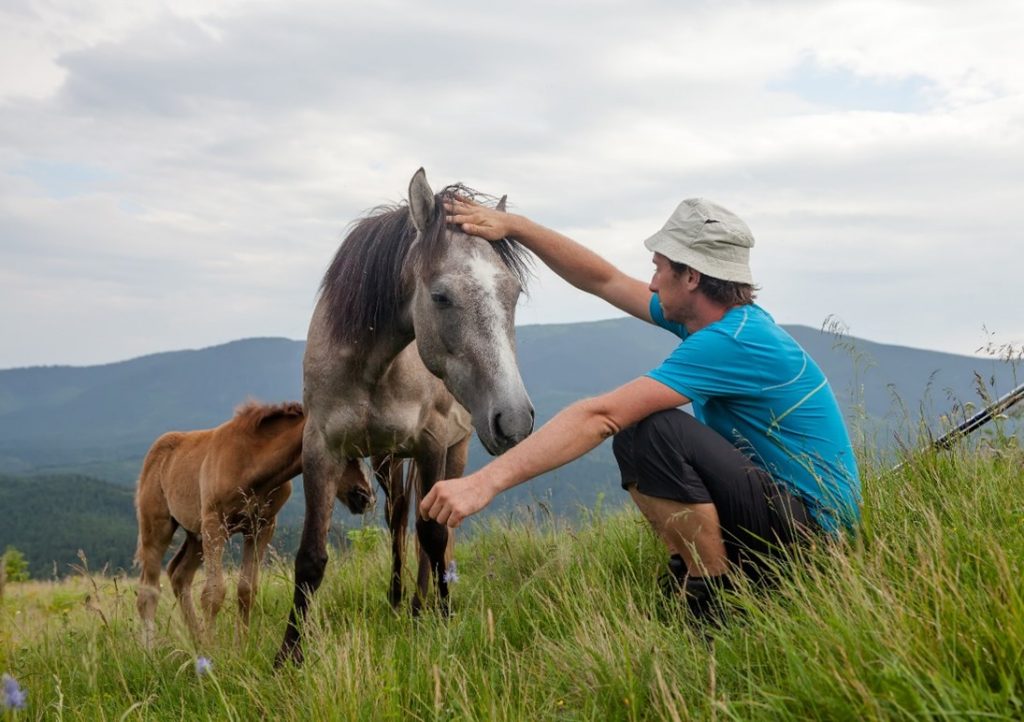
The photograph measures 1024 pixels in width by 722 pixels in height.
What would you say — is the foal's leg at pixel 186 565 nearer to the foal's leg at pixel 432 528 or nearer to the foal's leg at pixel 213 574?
the foal's leg at pixel 213 574

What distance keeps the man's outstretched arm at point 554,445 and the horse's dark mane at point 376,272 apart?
1.42 m

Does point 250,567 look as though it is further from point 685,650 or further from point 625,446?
point 685,650

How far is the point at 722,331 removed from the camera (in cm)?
369

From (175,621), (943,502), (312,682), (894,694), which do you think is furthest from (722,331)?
(175,621)

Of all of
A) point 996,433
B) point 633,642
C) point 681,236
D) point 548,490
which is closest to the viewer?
point 633,642

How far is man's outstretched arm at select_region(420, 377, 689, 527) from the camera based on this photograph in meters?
3.18

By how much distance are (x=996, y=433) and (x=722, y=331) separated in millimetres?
1598

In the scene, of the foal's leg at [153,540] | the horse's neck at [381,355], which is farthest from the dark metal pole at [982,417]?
the foal's leg at [153,540]

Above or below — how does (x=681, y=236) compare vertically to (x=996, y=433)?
above

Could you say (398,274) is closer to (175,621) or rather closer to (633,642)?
(175,621)

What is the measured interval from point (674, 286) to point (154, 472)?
18.6 feet

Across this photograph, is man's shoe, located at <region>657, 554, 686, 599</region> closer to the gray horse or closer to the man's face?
the gray horse

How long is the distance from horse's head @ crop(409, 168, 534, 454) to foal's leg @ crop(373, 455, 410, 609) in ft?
5.66

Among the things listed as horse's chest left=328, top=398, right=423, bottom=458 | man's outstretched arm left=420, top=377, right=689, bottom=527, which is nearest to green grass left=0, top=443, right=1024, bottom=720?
man's outstretched arm left=420, top=377, right=689, bottom=527
